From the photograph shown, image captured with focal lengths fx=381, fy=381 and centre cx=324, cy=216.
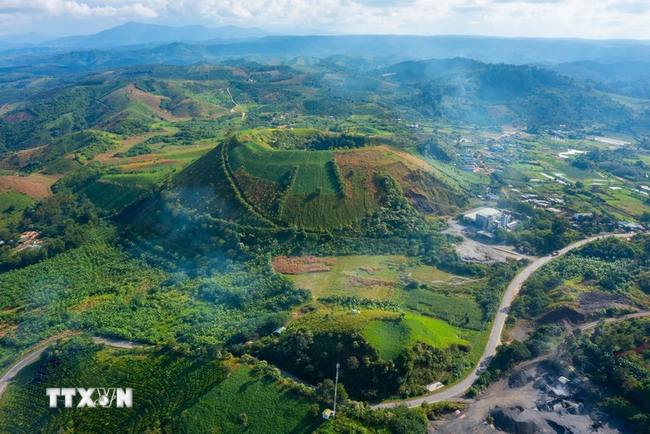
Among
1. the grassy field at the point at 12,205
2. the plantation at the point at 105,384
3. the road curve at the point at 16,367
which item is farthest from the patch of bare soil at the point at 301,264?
the grassy field at the point at 12,205

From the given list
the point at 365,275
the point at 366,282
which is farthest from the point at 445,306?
the point at 365,275

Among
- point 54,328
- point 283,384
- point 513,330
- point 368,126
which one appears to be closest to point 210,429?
point 283,384

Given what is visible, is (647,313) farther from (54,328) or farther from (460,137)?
(460,137)

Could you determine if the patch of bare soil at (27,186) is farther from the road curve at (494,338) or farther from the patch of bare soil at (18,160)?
the road curve at (494,338)

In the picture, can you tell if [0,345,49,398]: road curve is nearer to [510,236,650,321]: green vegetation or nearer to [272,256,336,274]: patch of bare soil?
[272,256,336,274]: patch of bare soil

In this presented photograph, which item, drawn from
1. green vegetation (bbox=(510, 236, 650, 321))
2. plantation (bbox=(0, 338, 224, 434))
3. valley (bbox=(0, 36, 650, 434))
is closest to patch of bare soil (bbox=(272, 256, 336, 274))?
valley (bbox=(0, 36, 650, 434))

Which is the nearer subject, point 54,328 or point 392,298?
point 54,328
